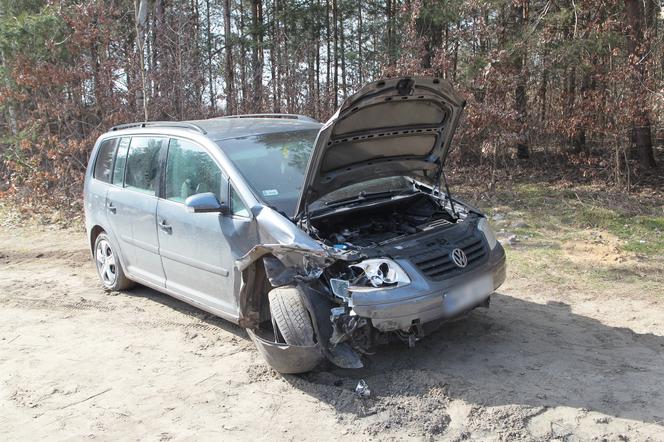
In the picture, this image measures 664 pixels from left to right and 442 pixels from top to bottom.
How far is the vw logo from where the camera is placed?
13.7 feet

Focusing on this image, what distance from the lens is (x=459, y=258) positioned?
4215mm

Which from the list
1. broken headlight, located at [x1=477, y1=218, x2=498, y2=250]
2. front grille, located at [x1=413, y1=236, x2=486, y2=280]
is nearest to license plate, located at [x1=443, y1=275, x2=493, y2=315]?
front grille, located at [x1=413, y1=236, x2=486, y2=280]

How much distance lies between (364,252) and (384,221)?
1.19 meters

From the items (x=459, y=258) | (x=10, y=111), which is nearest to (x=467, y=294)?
(x=459, y=258)

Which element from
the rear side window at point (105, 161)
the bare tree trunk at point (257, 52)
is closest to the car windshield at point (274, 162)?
the rear side window at point (105, 161)

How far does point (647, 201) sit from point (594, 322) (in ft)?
21.5

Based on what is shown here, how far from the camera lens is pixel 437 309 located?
3.90 metres

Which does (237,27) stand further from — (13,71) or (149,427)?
(149,427)

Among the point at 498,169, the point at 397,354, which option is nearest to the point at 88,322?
the point at 397,354

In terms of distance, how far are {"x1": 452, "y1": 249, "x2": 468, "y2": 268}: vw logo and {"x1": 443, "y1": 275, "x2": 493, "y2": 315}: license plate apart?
138mm

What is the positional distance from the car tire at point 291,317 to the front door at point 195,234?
1.85 feet

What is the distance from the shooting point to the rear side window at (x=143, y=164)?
18.3 ft

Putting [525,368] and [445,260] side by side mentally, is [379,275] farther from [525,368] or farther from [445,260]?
[525,368]

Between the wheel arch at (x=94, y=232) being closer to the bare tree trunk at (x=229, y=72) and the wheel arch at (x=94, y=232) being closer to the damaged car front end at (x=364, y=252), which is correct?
the damaged car front end at (x=364, y=252)
